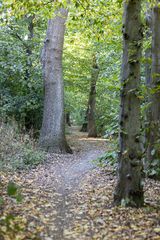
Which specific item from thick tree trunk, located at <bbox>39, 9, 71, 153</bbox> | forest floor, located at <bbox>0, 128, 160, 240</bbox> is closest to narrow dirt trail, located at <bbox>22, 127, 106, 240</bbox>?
forest floor, located at <bbox>0, 128, 160, 240</bbox>

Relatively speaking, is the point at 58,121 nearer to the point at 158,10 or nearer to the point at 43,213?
the point at 158,10

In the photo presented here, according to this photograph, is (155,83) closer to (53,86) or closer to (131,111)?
(131,111)

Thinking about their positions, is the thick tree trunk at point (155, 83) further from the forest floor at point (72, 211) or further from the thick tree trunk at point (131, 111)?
the thick tree trunk at point (131, 111)

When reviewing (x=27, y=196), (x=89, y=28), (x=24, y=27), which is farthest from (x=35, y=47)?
(x=27, y=196)

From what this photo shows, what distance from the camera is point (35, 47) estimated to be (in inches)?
583

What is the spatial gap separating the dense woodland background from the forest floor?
0.32 m

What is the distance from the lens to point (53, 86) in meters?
11.9

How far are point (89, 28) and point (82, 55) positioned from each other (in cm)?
1154

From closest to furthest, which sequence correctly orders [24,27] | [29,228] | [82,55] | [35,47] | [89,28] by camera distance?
1. [29,228]
2. [89,28]
3. [35,47]
4. [24,27]
5. [82,55]

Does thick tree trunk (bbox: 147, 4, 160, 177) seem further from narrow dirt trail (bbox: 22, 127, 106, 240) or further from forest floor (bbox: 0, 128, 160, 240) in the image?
narrow dirt trail (bbox: 22, 127, 106, 240)

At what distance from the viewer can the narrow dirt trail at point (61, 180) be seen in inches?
191

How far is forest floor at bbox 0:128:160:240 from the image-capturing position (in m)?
4.33

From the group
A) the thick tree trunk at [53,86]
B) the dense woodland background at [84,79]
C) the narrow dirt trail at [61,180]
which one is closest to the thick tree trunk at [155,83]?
the dense woodland background at [84,79]

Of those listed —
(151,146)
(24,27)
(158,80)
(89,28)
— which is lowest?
(151,146)
